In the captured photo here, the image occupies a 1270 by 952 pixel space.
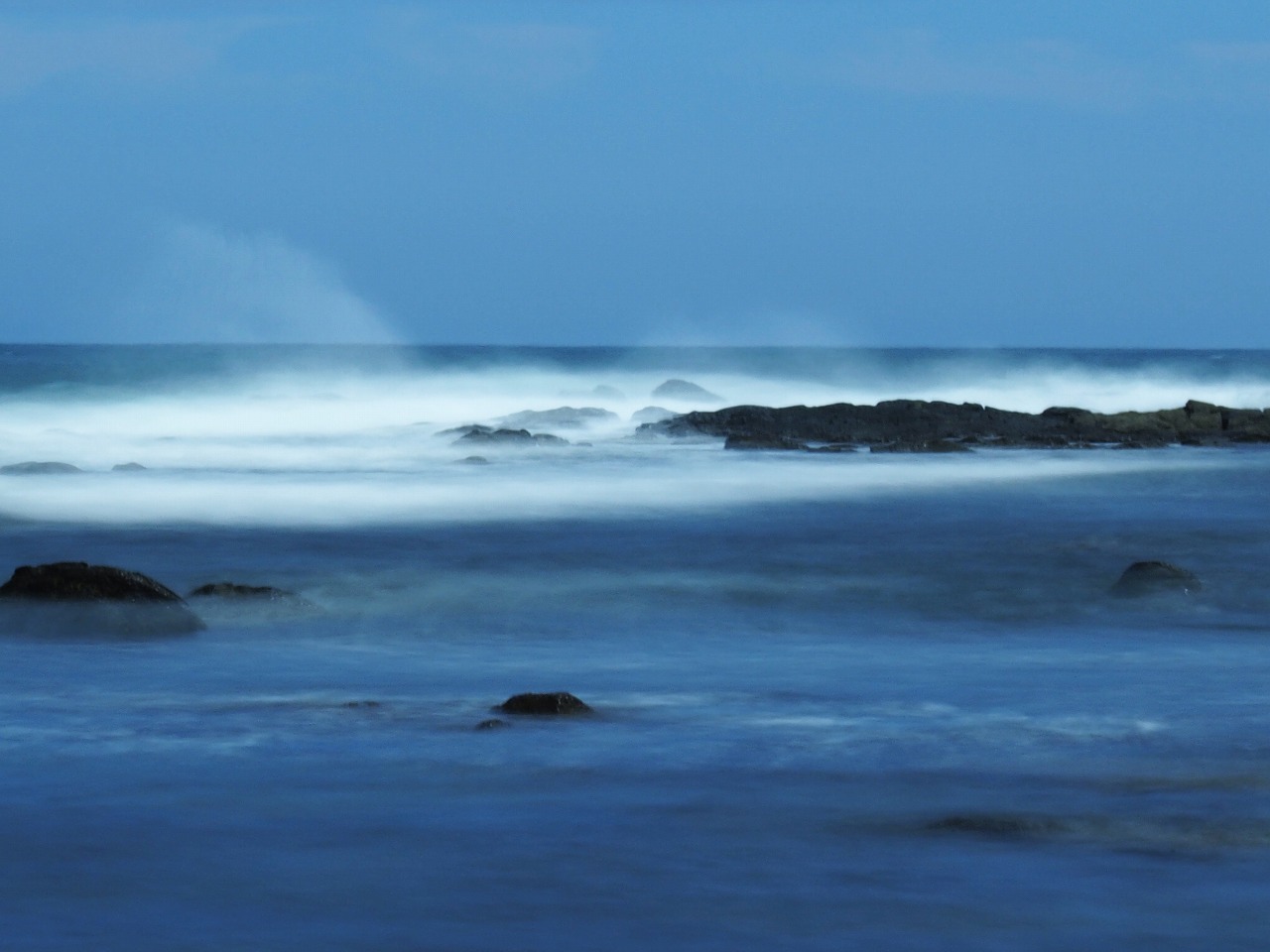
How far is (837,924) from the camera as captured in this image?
5.20 metres

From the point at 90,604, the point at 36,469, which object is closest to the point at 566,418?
the point at 36,469

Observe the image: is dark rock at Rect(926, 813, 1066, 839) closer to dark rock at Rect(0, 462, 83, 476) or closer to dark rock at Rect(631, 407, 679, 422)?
dark rock at Rect(0, 462, 83, 476)

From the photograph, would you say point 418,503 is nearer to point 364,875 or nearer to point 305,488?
point 305,488

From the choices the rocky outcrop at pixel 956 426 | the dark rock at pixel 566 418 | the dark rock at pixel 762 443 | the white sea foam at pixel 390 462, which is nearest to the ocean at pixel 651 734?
the white sea foam at pixel 390 462

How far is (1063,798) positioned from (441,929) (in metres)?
2.41

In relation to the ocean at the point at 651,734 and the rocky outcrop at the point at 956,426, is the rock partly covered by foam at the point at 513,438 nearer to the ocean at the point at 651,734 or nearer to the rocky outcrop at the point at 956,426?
the rocky outcrop at the point at 956,426

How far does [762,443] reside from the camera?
94.7ft

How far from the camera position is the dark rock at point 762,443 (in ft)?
94.0

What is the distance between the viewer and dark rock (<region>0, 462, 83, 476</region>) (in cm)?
2370

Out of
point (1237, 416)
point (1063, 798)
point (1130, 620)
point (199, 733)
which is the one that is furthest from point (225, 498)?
point (1237, 416)

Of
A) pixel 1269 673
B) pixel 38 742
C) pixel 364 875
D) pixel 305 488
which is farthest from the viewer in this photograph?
pixel 305 488

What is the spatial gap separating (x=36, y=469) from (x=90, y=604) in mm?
14288

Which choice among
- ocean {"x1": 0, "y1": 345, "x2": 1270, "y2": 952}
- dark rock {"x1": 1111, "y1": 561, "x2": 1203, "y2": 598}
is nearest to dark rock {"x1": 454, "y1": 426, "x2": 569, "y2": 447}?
ocean {"x1": 0, "y1": 345, "x2": 1270, "y2": 952}

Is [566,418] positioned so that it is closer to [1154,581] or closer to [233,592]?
[1154,581]
